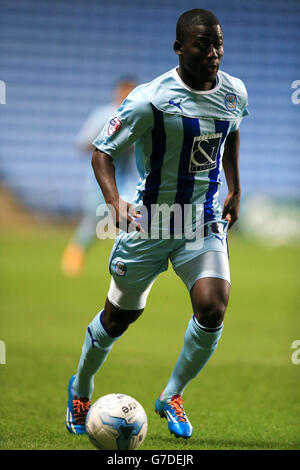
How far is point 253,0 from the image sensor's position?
20438 millimetres

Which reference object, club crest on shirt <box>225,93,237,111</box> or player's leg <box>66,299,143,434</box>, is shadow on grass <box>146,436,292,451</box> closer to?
player's leg <box>66,299,143,434</box>

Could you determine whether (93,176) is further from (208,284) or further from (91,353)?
(208,284)

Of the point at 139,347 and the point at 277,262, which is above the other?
the point at 139,347

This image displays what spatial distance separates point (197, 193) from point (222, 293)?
0.51 meters

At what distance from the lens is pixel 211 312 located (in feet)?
10.4

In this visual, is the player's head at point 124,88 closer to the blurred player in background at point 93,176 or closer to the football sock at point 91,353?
the blurred player in background at point 93,176

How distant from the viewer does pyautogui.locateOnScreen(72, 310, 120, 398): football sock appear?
349cm

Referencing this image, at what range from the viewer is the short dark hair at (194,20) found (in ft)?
10.1

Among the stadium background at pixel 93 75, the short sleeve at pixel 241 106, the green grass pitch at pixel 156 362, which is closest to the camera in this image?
the short sleeve at pixel 241 106

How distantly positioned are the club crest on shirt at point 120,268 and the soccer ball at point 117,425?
63 cm

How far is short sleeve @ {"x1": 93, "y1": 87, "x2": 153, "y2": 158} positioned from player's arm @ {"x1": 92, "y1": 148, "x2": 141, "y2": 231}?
47mm

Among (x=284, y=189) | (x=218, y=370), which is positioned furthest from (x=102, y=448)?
(x=284, y=189)

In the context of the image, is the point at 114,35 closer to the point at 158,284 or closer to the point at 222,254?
the point at 158,284

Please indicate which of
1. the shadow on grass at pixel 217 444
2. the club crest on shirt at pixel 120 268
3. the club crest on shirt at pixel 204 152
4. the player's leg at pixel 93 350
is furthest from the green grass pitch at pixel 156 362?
the club crest on shirt at pixel 204 152
